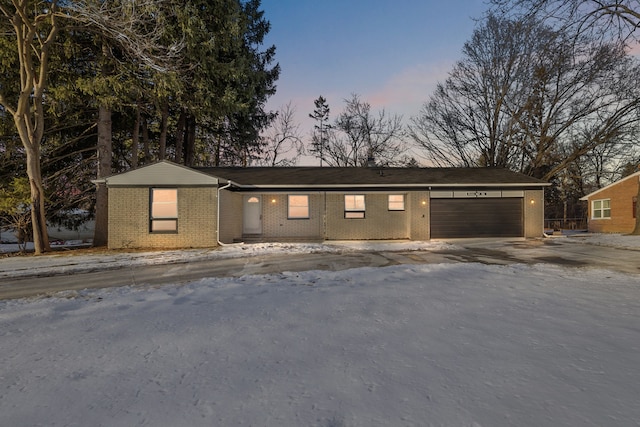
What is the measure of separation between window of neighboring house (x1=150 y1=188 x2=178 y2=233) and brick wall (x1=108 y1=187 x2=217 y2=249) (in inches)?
7.8

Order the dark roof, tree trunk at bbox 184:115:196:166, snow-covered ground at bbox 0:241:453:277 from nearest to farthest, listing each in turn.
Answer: snow-covered ground at bbox 0:241:453:277, the dark roof, tree trunk at bbox 184:115:196:166

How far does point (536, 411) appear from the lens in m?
2.29

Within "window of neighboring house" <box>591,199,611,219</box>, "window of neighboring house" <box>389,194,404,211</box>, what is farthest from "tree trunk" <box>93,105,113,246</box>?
"window of neighboring house" <box>591,199,611,219</box>

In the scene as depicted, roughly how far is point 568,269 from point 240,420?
858 centimetres

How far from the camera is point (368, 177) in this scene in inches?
676

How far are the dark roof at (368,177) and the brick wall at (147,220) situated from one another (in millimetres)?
2063

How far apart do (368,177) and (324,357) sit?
1455 cm

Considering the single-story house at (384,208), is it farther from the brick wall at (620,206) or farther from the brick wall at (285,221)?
the brick wall at (620,206)

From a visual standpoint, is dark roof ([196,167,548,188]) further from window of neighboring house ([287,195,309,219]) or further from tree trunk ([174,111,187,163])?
tree trunk ([174,111,187,163])

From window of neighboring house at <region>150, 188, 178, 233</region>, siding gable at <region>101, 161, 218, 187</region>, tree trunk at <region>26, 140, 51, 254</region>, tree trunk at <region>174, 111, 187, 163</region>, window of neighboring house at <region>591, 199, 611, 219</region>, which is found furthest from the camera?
window of neighboring house at <region>591, 199, 611, 219</region>

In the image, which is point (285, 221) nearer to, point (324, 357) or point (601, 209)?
point (324, 357)

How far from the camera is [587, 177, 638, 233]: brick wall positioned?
871 inches

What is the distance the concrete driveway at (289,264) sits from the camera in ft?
22.5

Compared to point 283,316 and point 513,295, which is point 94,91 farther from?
point 513,295
